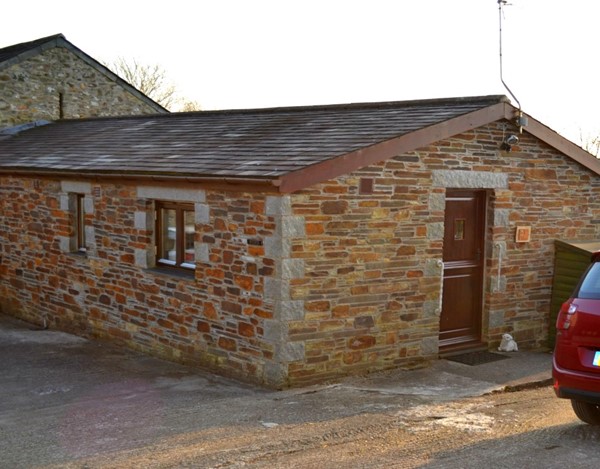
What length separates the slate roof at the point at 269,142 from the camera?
29.3 feet

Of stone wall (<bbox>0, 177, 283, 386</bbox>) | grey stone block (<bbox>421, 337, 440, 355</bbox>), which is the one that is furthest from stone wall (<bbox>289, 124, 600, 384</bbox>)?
stone wall (<bbox>0, 177, 283, 386</bbox>)

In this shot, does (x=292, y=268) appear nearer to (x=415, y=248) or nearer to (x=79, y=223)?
(x=415, y=248)

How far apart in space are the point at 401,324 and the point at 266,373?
200 centimetres

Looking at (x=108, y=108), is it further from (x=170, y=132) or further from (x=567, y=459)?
(x=567, y=459)

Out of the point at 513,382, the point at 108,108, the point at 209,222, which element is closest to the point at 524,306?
the point at 513,382

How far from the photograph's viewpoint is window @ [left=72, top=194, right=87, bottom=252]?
497 inches

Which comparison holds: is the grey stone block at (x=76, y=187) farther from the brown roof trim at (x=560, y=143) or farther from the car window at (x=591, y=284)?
the car window at (x=591, y=284)

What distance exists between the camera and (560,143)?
36.7ft

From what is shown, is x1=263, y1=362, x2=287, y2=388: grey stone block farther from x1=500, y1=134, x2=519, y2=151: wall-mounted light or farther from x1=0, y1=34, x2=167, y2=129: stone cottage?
x1=0, y1=34, x2=167, y2=129: stone cottage

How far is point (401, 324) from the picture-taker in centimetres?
975

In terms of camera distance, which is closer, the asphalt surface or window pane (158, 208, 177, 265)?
the asphalt surface

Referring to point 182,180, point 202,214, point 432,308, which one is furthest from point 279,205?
point 432,308

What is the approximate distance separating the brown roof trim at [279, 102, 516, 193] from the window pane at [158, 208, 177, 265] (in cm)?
308

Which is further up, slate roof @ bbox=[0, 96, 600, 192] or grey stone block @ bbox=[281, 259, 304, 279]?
slate roof @ bbox=[0, 96, 600, 192]
